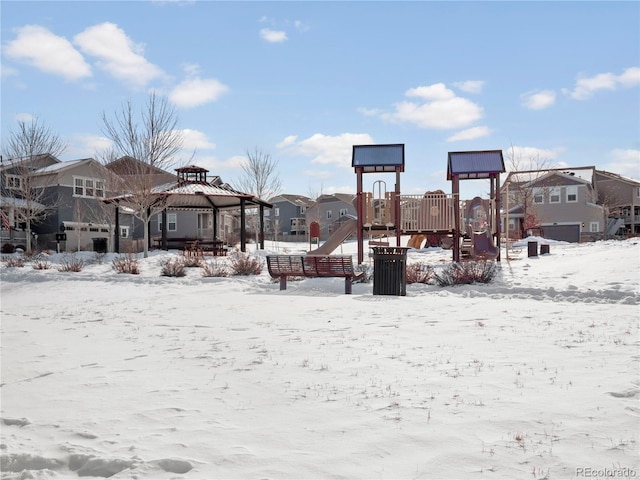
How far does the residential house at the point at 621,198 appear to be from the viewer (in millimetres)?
53647

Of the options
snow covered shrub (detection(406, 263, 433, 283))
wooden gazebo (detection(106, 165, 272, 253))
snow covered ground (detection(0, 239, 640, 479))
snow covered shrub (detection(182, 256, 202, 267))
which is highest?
wooden gazebo (detection(106, 165, 272, 253))

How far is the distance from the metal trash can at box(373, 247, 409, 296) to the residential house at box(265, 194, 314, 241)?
56.3 m

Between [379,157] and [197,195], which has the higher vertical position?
[379,157]

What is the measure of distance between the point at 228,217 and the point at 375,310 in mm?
49384

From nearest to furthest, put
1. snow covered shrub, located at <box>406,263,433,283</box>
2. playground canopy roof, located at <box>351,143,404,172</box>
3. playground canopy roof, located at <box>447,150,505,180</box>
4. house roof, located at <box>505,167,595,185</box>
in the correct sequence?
snow covered shrub, located at <box>406,263,433,283</box>, playground canopy roof, located at <box>351,143,404,172</box>, playground canopy roof, located at <box>447,150,505,180</box>, house roof, located at <box>505,167,595,185</box>

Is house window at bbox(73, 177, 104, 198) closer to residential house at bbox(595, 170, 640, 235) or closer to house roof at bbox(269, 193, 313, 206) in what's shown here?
house roof at bbox(269, 193, 313, 206)

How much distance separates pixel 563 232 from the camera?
46.4m

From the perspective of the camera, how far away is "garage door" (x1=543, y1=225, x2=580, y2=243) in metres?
46.0

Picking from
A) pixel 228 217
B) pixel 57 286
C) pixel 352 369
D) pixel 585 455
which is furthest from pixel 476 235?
pixel 228 217

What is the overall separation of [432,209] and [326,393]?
1598cm

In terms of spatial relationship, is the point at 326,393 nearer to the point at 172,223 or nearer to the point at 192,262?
the point at 192,262

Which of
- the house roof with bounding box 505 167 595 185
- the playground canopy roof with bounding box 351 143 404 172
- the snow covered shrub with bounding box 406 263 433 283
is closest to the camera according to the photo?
the snow covered shrub with bounding box 406 263 433 283

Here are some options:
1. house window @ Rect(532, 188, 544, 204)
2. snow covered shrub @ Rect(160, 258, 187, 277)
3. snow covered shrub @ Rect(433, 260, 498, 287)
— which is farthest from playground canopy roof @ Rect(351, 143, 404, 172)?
house window @ Rect(532, 188, 544, 204)

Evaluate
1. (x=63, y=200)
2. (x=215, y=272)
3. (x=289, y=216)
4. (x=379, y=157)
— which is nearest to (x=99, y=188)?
(x=63, y=200)
